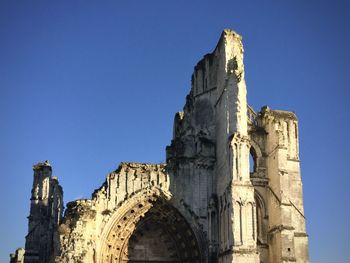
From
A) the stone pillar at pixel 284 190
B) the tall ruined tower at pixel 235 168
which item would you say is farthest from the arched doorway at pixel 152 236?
the stone pillar at pixel 284 190

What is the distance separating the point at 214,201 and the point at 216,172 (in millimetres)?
1213

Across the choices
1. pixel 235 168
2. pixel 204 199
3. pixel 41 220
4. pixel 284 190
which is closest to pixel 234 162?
pixel 235 168

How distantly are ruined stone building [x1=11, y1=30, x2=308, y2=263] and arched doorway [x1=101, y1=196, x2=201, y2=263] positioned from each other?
0.04m

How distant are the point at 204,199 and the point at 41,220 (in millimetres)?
7879

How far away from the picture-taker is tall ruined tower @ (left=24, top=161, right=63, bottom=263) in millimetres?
22891

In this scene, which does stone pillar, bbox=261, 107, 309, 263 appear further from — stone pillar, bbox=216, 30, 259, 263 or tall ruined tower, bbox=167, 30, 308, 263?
stone pillar, bbox=216, 30, 259, 263

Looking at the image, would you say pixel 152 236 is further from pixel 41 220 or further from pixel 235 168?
pixel 41 220

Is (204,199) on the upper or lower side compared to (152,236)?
upper

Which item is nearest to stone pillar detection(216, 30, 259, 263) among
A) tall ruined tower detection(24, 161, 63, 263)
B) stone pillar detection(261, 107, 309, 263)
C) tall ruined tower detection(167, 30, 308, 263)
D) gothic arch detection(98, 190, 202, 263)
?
tall ruined tower detection(167, 30, 308, 263)

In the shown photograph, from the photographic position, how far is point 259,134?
77.6 feet

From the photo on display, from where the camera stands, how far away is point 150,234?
67.1 feet

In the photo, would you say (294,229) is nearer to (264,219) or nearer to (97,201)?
(264,219)

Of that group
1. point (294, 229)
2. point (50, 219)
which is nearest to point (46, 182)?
point (50, 219)

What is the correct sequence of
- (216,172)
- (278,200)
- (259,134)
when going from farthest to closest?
1. (259,134)
2. (278,200)
3. (216,172)
